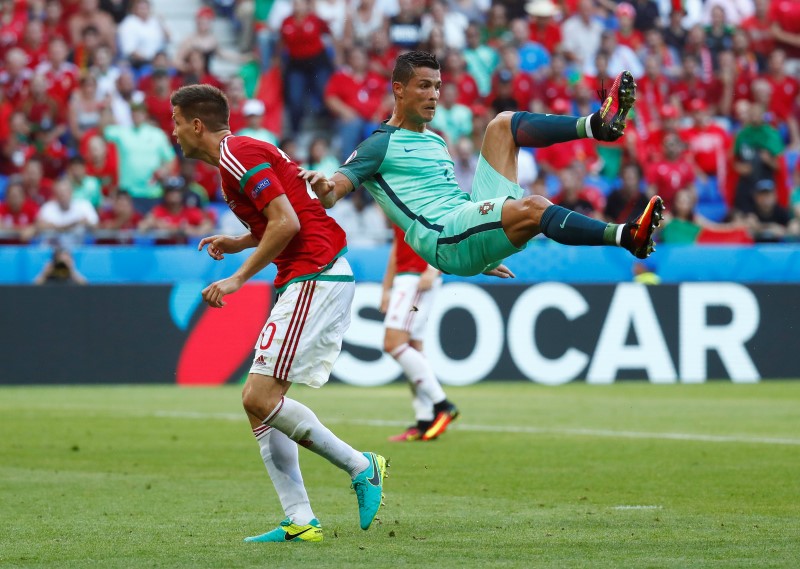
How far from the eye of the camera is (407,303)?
1311 cm

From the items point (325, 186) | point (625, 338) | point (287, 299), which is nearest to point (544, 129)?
point (325, 186)

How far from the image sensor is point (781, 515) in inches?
316

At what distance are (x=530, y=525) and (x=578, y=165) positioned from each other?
45.1 ft

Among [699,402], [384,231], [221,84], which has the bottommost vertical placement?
[699,402]

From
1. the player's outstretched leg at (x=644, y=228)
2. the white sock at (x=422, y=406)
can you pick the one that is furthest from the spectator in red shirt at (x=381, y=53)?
the player's outstretched leg at (x=644, y=228)

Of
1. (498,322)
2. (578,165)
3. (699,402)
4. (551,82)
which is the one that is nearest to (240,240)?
(699,402)

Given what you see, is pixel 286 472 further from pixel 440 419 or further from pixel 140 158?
pixel 140 158

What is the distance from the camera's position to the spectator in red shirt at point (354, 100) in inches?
847

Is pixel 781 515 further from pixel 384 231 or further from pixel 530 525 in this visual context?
pixel 384 231

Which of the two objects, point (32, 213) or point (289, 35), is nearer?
point (32, 213)

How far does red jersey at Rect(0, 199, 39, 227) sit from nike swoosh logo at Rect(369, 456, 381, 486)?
1150cm

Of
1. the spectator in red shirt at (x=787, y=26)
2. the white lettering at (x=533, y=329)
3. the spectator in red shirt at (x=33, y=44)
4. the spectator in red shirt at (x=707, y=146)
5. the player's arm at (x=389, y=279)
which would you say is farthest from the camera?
the spectator in red shirt at (x=787, y=26)

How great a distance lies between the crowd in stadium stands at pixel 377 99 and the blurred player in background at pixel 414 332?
5720 millimetres

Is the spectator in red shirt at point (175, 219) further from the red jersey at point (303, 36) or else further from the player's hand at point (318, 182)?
the player's hand at point (318, 182)
